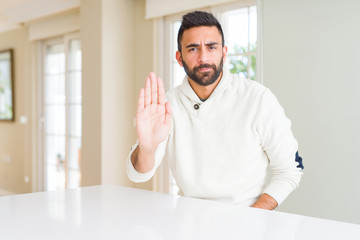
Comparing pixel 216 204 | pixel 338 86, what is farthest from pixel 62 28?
pixel 216 204

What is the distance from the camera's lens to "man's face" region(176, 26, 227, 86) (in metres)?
1.57

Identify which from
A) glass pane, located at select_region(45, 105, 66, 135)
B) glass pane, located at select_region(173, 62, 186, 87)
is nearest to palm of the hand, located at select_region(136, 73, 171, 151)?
glass pane, located at select_region(173, 62, 186, 87)

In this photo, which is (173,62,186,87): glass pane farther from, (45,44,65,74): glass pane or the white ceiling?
(45,44,65,74): glass pane

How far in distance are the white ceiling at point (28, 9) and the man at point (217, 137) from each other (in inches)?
120

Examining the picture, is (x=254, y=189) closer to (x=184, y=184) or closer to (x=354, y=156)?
(x=184, y=184)

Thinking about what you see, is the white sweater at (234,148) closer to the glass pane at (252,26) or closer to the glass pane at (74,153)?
the glass pane at (252,26)

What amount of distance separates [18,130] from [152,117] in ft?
15.6

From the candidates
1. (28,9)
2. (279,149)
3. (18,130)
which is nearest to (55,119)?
(18,130)

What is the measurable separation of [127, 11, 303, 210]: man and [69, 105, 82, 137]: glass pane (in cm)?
334

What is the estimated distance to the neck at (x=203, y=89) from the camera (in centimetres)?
163

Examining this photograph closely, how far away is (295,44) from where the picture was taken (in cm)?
281

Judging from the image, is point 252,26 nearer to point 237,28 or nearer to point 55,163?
point 237,28

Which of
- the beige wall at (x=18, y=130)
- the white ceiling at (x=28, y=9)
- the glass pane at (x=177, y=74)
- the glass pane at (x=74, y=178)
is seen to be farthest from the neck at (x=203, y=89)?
the beige wall at (x=18, y=130)

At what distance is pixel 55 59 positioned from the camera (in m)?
5.20
